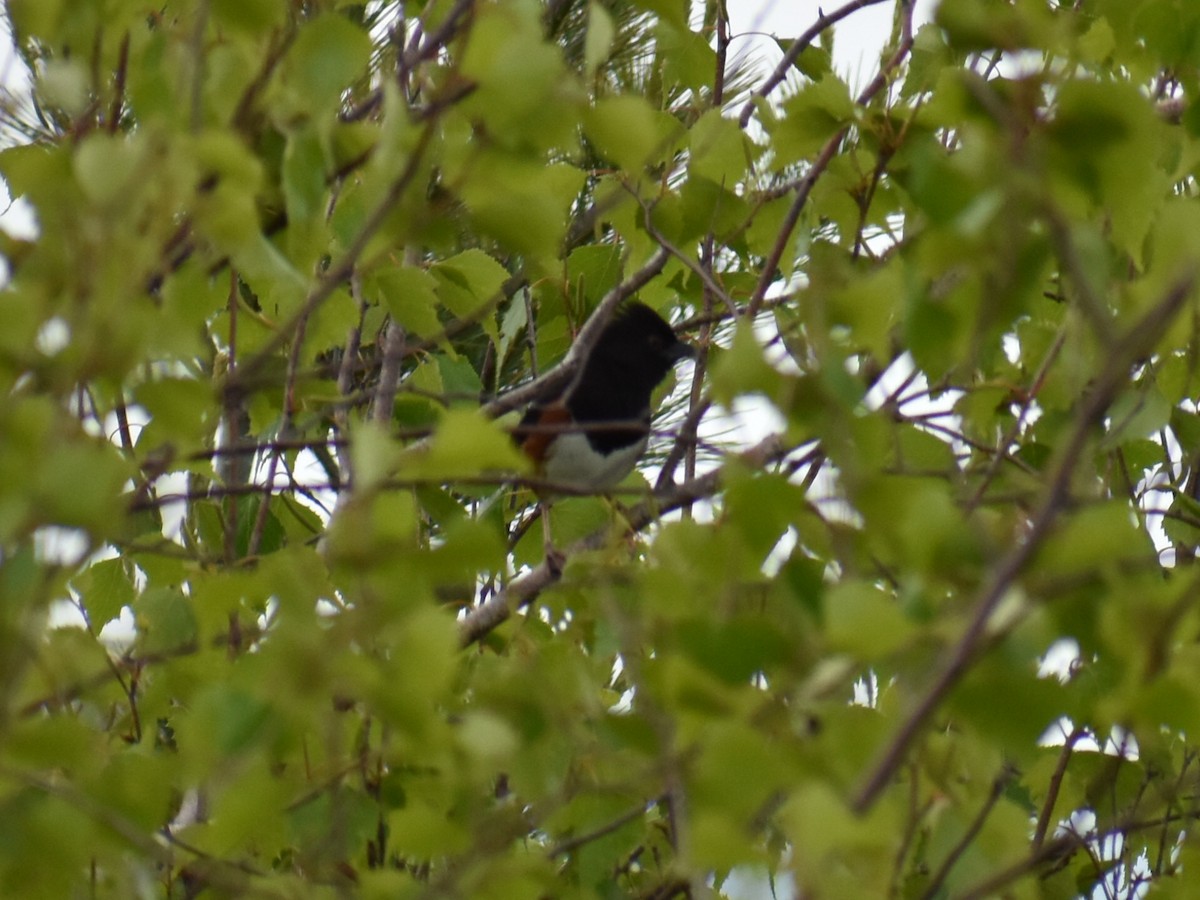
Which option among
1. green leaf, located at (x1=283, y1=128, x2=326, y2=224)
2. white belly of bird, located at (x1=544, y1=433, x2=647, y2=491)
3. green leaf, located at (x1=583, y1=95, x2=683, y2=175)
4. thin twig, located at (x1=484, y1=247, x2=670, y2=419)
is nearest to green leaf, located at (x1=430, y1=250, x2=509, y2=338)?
thin twig, located at (x1=484, y1=247, x2=670, y2=419)

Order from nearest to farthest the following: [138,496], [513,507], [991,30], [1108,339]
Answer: [1108,339]
[991,30]
[138,496]
[513,507]

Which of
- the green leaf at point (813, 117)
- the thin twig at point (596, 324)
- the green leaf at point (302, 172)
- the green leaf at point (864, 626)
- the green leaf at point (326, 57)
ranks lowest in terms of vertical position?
the green leaf at point (864, 626)

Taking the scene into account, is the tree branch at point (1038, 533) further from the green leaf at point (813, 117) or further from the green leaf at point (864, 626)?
the green leaf at point (813, 117)

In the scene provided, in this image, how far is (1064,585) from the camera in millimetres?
1037

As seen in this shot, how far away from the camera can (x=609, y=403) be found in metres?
4.11

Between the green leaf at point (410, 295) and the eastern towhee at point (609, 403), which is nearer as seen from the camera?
the green leaf at point (410, 295)

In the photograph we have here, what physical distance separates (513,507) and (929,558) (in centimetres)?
223

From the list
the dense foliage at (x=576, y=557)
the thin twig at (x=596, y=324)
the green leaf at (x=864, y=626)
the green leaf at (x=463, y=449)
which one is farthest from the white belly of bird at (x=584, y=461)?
the green leaf at (x=864, y=626)

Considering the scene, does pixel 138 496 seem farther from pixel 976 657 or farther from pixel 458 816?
pixel 976 657

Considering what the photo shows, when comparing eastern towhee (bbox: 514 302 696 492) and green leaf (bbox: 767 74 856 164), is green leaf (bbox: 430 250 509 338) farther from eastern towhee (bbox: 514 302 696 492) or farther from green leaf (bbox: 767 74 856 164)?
eastern towhee (bbox: 514 302 696 492)

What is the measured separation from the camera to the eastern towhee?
3.84m

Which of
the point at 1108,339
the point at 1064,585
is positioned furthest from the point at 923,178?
the point at 1064,585

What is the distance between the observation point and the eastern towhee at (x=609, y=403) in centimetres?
384

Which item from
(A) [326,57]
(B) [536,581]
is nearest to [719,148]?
(B) [536,581]
